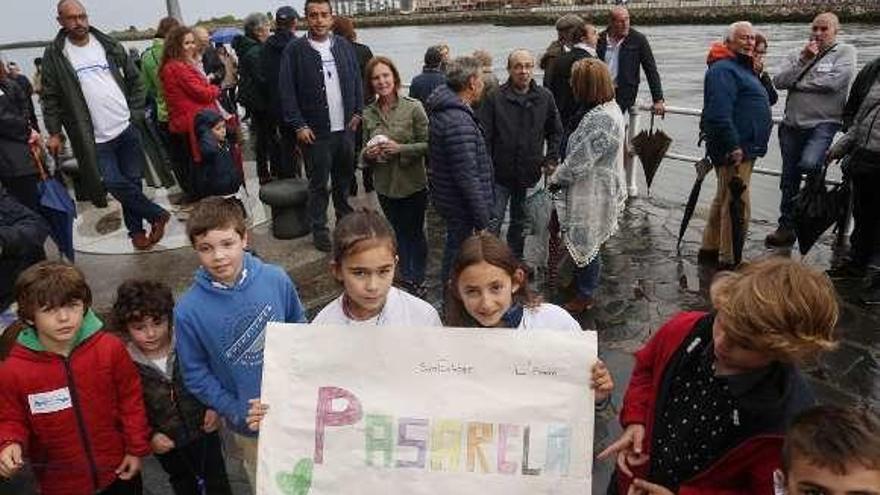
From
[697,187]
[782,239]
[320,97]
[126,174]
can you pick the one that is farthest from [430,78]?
[782,239]

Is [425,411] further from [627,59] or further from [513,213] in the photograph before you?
[627,59]

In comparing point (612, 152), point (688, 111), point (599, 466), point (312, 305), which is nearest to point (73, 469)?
point (599, 466)

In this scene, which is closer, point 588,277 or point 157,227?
point 588,277

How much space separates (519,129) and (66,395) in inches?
130

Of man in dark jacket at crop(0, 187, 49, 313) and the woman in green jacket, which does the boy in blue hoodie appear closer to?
man in dark jacket at crop(0, 187, 49, 313)

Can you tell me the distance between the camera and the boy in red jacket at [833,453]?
4.18 ft

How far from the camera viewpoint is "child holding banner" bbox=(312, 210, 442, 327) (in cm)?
214

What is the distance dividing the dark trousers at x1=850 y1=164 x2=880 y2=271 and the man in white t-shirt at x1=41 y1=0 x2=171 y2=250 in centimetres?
541

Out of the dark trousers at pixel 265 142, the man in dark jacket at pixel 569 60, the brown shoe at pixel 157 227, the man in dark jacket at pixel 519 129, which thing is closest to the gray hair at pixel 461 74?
the man in dark jacket at pixel 519 129

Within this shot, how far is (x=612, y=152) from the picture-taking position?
13.5ft

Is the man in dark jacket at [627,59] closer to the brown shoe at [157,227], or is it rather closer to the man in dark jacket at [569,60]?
the man in dark jacket at [569,60]

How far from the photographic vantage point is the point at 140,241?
5.59 metres

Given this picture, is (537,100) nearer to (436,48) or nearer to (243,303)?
(436,48)

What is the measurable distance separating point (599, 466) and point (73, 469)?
2.13 metres
